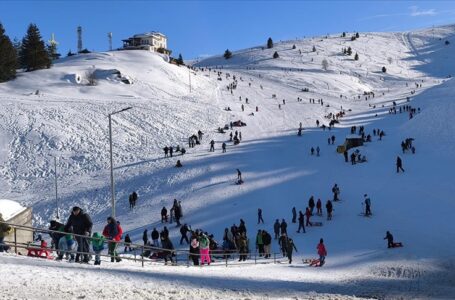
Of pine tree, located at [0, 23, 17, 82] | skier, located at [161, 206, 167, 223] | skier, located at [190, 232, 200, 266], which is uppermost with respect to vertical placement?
pine tree, located at [0, 23, 17, 82]

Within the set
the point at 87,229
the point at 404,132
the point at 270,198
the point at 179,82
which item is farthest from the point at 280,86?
the point at 87,229

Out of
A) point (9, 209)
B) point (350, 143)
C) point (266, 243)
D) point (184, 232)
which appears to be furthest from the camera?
point (350, 143)

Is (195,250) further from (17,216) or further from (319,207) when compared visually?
(319,207)

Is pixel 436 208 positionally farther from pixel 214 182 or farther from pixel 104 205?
pixel 104 205

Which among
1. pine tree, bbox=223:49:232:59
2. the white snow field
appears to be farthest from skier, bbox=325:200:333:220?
pine tree, bbox=223:49:232:59

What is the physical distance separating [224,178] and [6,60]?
44517 millimetres

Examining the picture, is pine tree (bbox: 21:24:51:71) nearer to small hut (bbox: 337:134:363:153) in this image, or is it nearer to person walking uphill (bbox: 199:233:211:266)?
small hut (bbox: 337:134:363:153)

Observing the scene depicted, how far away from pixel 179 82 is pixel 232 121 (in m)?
25.4

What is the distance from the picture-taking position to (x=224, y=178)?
111ft

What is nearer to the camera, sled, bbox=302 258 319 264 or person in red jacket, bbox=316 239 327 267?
person in red jacket, bbox=316 239 327 267

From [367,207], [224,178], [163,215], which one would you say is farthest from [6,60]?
[367,207]

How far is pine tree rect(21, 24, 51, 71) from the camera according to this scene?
7500 cm

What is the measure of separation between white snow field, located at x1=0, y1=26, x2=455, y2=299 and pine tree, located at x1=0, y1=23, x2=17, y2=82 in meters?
1.66

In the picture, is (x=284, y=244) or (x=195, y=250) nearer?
(x=195, y=250)
